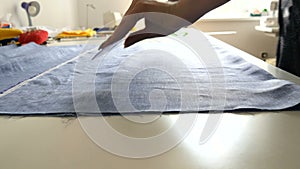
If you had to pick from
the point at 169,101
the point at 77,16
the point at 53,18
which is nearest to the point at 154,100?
the point at 169,101

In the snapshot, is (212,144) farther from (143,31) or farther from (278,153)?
(143,31)

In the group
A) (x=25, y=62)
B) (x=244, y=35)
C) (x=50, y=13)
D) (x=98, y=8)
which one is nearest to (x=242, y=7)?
(x=244, y=35)

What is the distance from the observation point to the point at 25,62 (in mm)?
1071

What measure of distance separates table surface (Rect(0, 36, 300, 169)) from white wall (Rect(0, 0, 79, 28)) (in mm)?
1700

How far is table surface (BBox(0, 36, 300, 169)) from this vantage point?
35 centimetres

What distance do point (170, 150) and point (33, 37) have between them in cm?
150

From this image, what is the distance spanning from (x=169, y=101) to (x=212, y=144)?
0.18 meters

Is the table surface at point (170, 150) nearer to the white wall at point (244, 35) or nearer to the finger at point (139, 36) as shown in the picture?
the finger at point (139, 36)

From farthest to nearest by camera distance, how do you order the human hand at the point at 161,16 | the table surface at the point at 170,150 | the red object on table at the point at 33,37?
the red object on table at the point at 33,37, the human hand at the point at 161,16, the table surface at the point at 170,150

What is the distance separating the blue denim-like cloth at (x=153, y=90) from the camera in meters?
0.54

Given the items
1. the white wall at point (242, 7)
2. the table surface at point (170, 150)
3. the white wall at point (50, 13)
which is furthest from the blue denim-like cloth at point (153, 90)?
the white wall at point (242, 7)

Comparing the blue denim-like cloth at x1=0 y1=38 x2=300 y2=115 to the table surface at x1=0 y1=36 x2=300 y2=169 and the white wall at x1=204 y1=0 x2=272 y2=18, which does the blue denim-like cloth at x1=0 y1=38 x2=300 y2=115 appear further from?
the white wall at x1=204 y1=0 x2=272 y2=18

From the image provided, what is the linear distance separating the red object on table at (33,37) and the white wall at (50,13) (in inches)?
13.6

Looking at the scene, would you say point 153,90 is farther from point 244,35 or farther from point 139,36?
point 244,35
